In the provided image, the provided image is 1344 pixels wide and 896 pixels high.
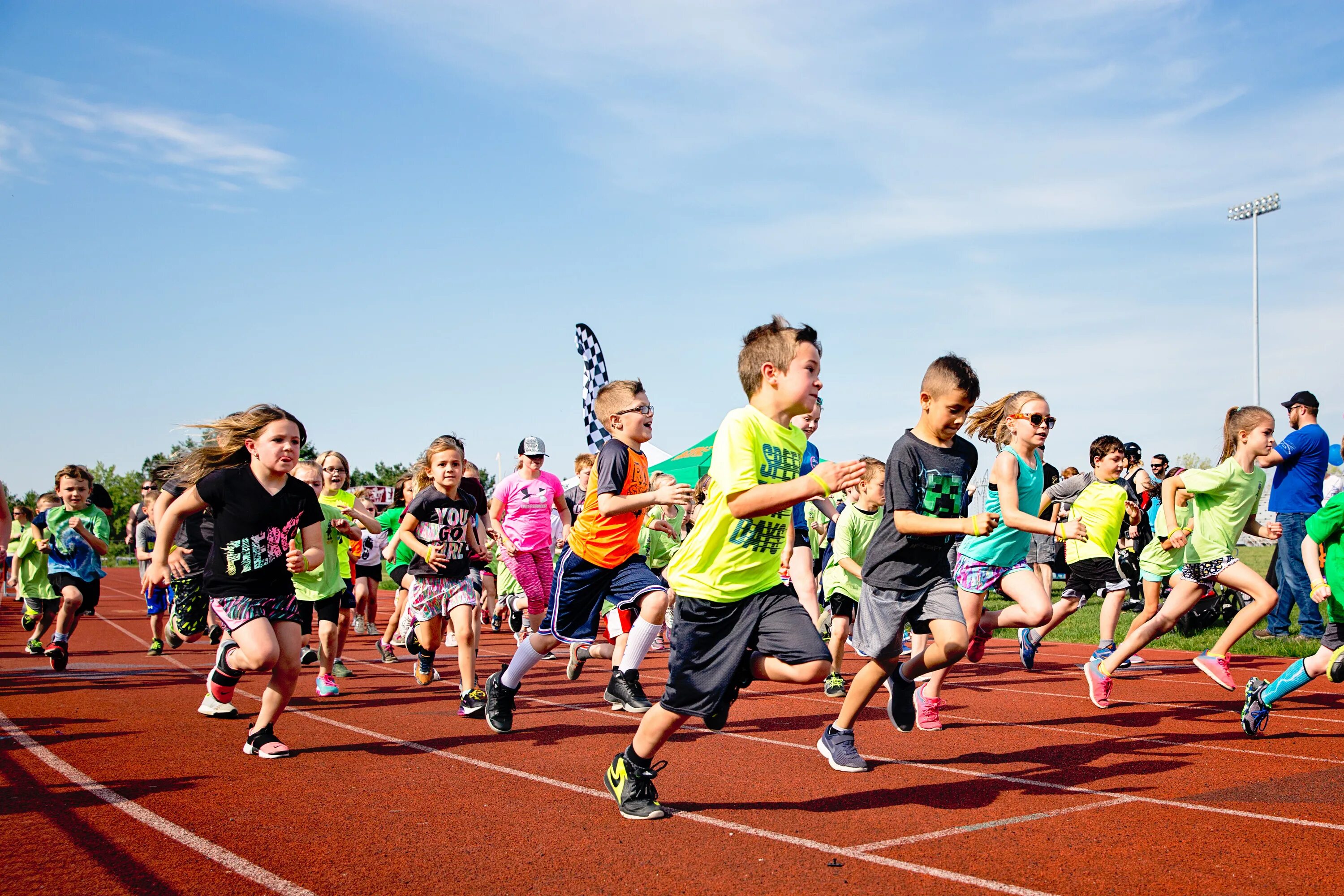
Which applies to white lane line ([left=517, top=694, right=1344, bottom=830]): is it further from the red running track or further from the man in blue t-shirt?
the man in blue t-shirt

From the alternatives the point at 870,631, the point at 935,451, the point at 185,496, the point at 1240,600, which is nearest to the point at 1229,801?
the point at 870,631

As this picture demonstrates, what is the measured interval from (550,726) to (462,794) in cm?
197

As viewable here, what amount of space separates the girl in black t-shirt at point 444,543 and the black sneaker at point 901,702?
315cm

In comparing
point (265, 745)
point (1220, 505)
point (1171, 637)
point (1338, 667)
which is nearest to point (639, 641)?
point (265, 745)

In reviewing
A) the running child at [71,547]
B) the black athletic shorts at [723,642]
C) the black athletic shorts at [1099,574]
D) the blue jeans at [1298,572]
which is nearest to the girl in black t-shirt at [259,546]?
the black athletic shorts at [723,642]

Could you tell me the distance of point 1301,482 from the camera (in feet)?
34.0

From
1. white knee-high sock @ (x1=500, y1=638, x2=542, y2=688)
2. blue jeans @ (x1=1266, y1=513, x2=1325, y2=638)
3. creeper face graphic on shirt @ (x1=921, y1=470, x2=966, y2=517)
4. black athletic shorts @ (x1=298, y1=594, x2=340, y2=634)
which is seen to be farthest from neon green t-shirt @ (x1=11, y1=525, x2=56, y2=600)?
blue jeans @ (x1=1266, y1=513, x2=1325, y2=638)

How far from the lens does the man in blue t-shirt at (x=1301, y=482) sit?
33.8 feet

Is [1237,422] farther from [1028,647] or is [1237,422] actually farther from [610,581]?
[610,581]

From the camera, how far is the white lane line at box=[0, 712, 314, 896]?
3.43 m

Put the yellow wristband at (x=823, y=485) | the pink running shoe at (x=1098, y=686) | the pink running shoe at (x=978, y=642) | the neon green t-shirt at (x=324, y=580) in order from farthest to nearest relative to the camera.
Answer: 1. the neon green t-shirt at (x=324, y=580)
2. the pink running shoe at (x=1098, y=686)
3. the pink running shoe at (x=978, y=642)
4. the yellow wristband at (x=823, y=485)

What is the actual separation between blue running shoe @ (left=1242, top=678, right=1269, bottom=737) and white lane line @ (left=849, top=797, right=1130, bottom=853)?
2.00 metres

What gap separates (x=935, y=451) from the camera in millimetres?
5312

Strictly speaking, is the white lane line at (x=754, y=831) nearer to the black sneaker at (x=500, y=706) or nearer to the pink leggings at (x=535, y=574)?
the black sneaker at (x=500, y=706)
